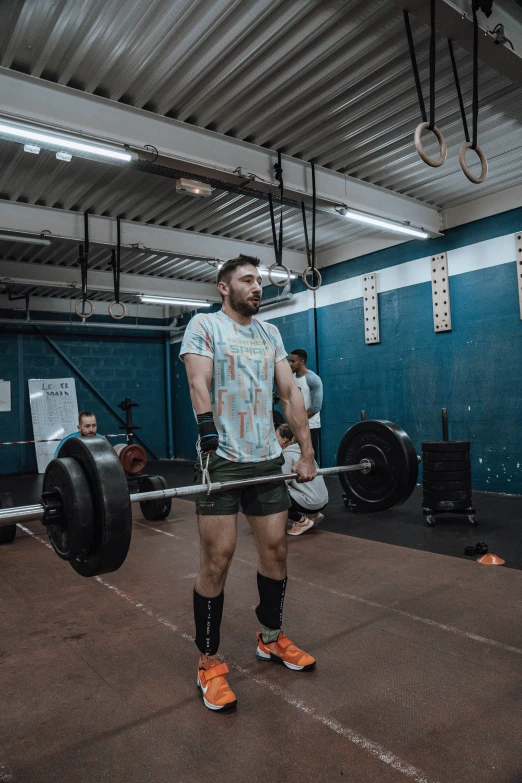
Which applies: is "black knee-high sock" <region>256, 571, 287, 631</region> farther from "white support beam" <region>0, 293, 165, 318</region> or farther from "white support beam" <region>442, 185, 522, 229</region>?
"white support beam" <region>0, 293, 165, 318</region>

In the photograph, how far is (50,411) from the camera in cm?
791

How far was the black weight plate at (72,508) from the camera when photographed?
4.14 ft

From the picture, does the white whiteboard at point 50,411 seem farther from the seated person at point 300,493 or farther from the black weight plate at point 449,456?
the black weight plate at point 449,456

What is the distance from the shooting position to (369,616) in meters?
2.08

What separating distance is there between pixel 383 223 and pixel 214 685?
3.94 metres

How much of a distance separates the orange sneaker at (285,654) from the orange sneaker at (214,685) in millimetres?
225

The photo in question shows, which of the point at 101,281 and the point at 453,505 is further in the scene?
the point at 101,281

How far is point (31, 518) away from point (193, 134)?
2.83 metres

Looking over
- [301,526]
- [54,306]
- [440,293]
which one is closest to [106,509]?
[301,526]

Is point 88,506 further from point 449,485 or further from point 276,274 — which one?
point 276,274

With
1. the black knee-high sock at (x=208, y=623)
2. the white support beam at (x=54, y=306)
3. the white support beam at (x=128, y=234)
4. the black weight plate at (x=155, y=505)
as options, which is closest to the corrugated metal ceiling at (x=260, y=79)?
the white support beam at (x=128, y=234)

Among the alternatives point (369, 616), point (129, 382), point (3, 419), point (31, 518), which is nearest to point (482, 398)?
point (369, 616)

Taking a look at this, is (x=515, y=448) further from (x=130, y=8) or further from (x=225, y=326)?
(x=130, y=8)

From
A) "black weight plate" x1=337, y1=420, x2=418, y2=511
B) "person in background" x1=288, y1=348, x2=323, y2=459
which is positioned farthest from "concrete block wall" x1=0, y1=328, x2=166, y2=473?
"black weight plate" x1=337, y1=420, x2=418, y2=511
